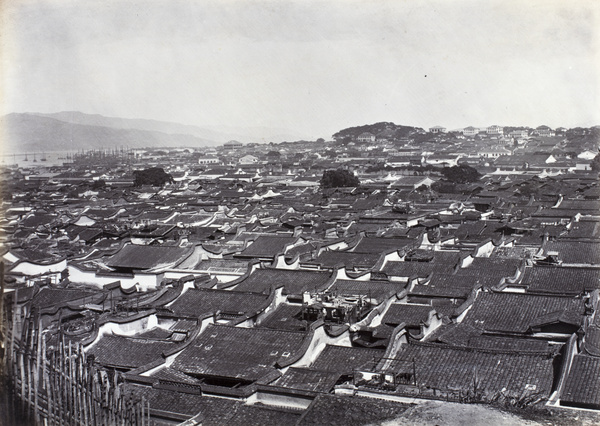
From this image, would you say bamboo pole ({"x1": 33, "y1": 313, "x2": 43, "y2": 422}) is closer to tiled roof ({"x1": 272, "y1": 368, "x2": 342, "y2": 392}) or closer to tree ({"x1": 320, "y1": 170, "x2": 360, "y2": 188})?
tiled roof ({"x1": 272, "y1": 368, "x2": 342, "y2": 392})

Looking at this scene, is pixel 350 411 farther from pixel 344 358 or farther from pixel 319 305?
pixel 319 305

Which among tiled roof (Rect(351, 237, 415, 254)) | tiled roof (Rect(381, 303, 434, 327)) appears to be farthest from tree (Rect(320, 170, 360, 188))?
tiled roof (Rect(381, 303, 434, 327))

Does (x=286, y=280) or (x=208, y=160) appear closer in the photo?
(x=286, y=280)

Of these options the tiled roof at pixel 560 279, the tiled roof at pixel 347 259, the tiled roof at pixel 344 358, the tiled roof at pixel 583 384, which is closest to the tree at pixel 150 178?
the tiled roof at pixel 347 259

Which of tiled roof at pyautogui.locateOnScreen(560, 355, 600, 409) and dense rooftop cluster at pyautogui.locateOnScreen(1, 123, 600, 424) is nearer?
tiled roof at pyautogui.locateOnScreen(560, 355, 600, 409)

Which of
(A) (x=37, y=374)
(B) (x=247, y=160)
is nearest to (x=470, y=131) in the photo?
(B) (x=247, y=160)

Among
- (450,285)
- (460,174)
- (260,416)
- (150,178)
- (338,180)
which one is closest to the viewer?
(260,416)
